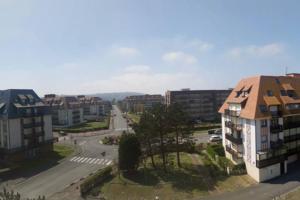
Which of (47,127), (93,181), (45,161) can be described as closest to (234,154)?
(93,181)

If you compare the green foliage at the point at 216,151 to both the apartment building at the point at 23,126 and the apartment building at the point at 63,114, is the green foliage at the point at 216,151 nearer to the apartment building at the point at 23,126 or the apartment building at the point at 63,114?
the apartment building at the point at 23,126

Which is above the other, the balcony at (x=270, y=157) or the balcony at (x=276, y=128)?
the balcony at (x=276, y=128)

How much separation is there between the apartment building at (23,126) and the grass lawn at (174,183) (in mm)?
27103

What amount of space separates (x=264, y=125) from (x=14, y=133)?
49583 millimetres

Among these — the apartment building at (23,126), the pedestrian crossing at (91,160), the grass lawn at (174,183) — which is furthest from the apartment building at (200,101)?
the grass lawn at (174,183)

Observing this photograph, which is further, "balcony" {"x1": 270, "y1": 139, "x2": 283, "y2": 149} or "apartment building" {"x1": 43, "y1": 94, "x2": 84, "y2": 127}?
"apartment building" {"x1": 43, "y1": 94, "x2": 84, "y2": 127}

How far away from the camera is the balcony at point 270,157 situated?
44.1 metres

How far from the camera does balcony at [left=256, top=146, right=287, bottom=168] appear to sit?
4409cm

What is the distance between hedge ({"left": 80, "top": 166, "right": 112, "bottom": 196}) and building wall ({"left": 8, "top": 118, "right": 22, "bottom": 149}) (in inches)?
973

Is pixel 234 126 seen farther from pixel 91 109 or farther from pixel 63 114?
pixel 91 109

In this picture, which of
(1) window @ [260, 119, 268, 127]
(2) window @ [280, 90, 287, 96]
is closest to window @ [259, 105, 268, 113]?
(1) window @ [260, 119, 268, 127]

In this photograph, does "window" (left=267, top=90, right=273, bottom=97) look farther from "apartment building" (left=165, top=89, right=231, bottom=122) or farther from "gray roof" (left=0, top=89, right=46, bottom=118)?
"apartment building" (left=165, top=89, right=231, bottom=122)

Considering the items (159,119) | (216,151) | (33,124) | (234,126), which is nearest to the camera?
(159,119)

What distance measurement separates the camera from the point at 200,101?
426ft
